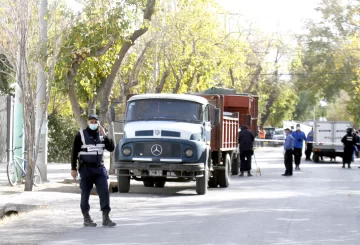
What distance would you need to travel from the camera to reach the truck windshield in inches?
843

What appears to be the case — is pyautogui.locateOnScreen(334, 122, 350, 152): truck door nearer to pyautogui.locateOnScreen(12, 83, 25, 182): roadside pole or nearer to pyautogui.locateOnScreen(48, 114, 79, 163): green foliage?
pyautogui.locateOnScreen(48, 114, 79, 163): green foliage

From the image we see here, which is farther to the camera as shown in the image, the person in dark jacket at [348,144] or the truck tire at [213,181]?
the person in dark jacket at [348,144]

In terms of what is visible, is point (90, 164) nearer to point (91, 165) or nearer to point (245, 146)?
point (91, 165)

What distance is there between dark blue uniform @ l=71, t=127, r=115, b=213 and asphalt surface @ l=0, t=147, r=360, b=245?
52 centimetres

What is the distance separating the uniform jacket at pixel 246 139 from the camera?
1184 inches

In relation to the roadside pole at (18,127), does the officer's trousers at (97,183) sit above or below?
below

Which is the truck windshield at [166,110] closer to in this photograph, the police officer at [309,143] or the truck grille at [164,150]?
the truck grille at [164,150]

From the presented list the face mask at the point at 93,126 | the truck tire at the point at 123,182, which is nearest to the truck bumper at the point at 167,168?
the truck tire at the point at 123,182

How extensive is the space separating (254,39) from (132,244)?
5848 centimetres

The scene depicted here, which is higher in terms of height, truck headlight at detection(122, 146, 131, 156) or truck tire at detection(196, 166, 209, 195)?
truck headlight at detection(122, 146, 131, 156)

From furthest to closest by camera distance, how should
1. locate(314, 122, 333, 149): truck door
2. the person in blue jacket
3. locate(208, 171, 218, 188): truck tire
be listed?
locate(314, 122, 333, 149): truck door → the person in blue jacket → locate(208, 171, 218, 188): truck tire

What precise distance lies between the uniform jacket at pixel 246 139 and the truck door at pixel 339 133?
1422 cm

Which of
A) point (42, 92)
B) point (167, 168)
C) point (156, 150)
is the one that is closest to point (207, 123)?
point (156, 150)

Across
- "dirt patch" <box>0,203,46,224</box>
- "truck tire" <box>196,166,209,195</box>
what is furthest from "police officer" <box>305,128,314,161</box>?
"dirt patch" <box>0,203,46,224</box>
